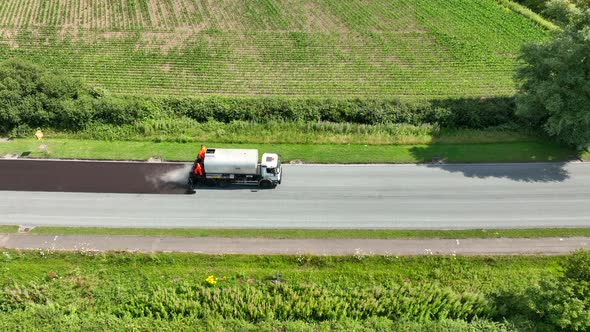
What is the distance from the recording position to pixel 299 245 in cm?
2938

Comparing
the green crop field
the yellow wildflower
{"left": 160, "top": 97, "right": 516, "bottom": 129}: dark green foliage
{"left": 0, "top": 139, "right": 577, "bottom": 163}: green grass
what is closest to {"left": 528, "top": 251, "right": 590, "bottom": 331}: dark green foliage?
{"left": 0, "top": 139, "right": 577, "bottom": 163}: green grass

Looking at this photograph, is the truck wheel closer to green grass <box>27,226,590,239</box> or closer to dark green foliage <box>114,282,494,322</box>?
green grass <box>27,226,590,239</box>

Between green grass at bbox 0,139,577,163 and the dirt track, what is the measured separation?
3.11 feet

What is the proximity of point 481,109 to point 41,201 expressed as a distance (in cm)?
3704

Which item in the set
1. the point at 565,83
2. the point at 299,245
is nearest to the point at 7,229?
the point at 299,245

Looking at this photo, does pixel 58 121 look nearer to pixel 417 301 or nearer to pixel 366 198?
pixel 366 198

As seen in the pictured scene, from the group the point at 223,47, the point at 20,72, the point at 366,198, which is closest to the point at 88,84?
the point at 20,72

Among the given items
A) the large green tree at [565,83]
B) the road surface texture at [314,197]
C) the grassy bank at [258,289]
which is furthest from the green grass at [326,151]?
the grassy bank at [258,289]

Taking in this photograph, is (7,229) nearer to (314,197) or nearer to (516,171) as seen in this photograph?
(314,197)

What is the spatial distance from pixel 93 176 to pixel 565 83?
37.6 meters

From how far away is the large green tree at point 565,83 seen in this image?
33.6 metres

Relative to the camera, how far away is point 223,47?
5078 centimetres

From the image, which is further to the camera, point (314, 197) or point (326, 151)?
point (326, 151)

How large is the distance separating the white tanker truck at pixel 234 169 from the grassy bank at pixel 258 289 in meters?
6.85
